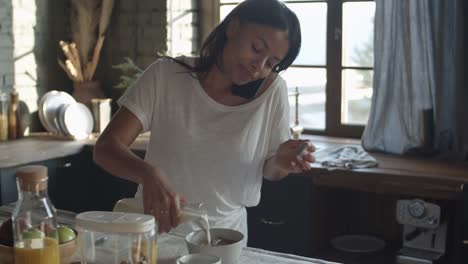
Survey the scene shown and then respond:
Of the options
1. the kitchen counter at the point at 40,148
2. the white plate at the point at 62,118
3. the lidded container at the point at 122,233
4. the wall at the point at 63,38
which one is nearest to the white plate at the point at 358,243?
the kitchen counter at the point at 40,148

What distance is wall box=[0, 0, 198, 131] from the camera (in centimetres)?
337

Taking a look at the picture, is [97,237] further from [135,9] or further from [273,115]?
[135,9]

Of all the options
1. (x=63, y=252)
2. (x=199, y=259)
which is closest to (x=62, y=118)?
(x=63, y=252)

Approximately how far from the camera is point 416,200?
7.75 ft

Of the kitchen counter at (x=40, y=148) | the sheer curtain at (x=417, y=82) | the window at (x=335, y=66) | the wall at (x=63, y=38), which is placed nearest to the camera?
the sheer curtain at (x=417, y=82)

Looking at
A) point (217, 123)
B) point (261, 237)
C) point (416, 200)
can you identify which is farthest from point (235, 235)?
point (261, 237)

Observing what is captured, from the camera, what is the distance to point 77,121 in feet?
10.7

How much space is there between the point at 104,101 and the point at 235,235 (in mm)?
2153

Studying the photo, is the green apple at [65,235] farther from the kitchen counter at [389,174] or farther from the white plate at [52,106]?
the white plate at [52,106]

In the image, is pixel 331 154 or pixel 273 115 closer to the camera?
pixel 273 115

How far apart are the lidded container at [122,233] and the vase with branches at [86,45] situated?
233 centimetres

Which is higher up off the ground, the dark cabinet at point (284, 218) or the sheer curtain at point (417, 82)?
the sheer curtain at point (417, 82)

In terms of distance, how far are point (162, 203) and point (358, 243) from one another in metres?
1.59

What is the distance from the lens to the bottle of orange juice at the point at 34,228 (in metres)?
1.19
